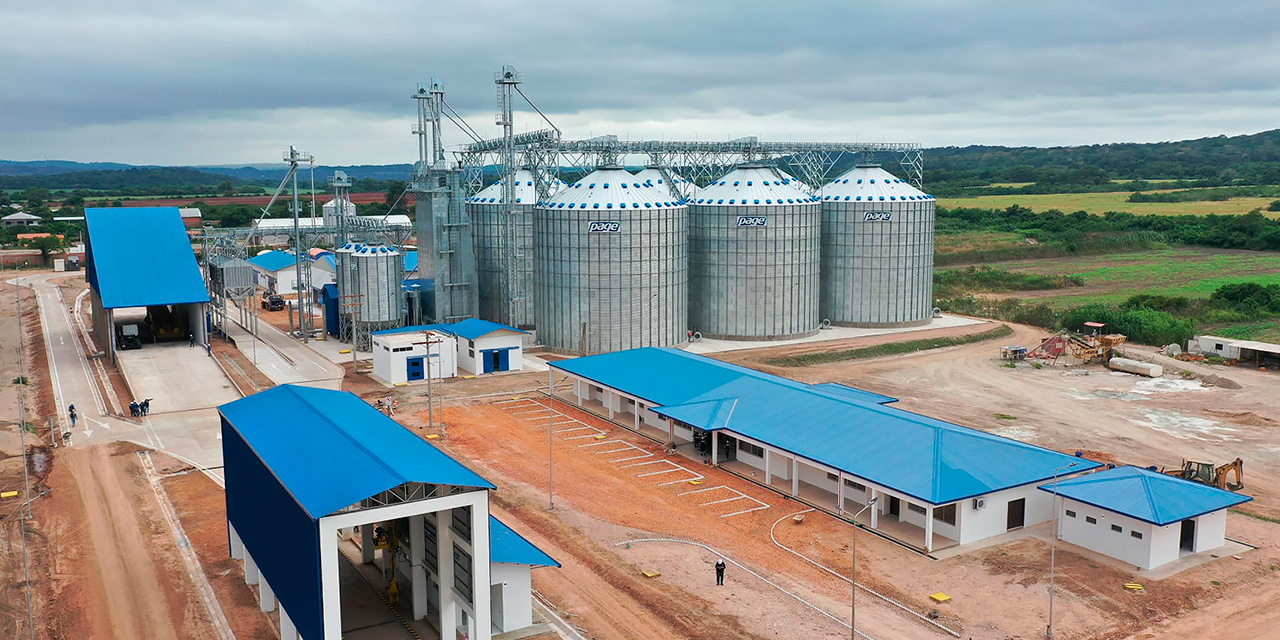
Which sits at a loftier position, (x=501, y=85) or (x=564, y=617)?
(x=501, y=85)

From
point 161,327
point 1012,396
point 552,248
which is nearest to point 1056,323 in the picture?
point 1012,396

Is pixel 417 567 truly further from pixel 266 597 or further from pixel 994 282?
pixel 994 282

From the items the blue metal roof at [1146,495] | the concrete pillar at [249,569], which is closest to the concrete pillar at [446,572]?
the concrete pillar at [249,569]

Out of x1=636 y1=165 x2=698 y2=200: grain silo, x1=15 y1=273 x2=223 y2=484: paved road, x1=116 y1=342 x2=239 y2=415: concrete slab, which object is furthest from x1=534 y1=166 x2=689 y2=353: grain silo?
x1=15 y1=273 x2=223 y2=484: paved road

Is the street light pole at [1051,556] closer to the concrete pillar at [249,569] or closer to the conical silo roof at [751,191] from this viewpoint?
the concrete pillar at [249,569]

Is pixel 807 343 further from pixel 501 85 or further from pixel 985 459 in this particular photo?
pixel 985 459

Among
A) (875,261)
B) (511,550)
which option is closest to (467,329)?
(875,261)
